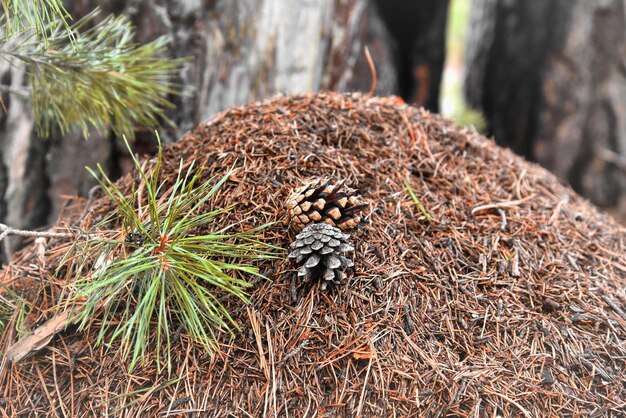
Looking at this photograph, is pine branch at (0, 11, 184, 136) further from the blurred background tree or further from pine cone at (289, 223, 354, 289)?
pine cone at (289, 223, 354, 289)

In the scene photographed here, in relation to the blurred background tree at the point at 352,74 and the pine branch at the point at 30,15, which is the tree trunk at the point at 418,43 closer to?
the blurred background tree at the point at 352,74

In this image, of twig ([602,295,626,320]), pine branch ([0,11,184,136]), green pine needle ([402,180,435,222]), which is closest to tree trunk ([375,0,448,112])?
pine branch ([0,11,184,136])

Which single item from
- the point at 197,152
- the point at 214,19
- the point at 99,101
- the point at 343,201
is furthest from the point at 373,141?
the point at 214,19

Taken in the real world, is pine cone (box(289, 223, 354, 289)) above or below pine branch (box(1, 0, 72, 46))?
below

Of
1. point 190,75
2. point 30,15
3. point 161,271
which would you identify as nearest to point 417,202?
point 161,271

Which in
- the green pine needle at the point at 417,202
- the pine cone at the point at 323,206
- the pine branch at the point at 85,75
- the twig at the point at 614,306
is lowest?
the twig at the point at 614,306

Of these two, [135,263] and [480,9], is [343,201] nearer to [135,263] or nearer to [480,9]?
[135,263]

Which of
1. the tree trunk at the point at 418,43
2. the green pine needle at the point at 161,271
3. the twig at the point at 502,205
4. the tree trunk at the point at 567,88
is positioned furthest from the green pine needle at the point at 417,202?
the tree trunk at the point at 418,43

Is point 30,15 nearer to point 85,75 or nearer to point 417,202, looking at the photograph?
point 85,75
